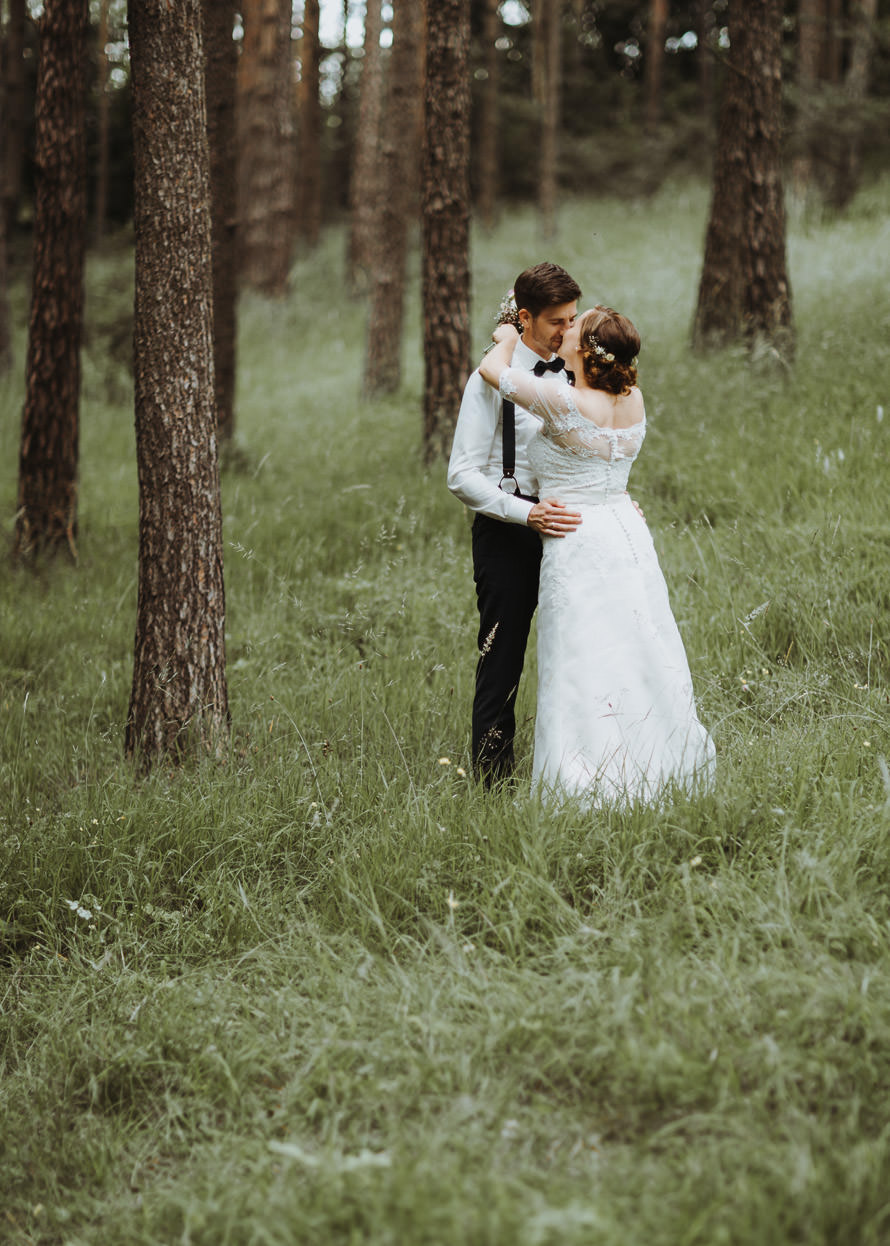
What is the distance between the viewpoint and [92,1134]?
2.87m

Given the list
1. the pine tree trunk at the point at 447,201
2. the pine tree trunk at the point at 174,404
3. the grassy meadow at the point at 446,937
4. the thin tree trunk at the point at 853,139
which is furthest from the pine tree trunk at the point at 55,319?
the thin tree trunk at the point at 853,139

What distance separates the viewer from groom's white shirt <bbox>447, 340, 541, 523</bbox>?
13.1 feet

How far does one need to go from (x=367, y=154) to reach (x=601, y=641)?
17.3m

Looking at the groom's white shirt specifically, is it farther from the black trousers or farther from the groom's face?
the black trousers

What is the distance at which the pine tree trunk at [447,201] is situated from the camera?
7910mm

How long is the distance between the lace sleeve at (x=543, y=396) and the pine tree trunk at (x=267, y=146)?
16736 millimetres

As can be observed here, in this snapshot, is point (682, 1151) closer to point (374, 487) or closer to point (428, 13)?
point (374, 487)

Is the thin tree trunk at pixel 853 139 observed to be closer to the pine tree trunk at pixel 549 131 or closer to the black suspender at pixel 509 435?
the pine tree trunk at pixel 549 131

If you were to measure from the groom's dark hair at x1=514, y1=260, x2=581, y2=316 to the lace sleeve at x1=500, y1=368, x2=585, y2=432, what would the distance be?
27 cm

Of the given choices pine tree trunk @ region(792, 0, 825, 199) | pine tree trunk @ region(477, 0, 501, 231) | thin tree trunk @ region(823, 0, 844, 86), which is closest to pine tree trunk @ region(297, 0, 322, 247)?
pine tree trunk @ region(477, 0, 501, 231)

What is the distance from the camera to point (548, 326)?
153 inches

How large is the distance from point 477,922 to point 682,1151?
3.63ft

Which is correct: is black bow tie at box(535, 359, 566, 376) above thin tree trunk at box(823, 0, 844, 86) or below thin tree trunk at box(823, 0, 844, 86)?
below

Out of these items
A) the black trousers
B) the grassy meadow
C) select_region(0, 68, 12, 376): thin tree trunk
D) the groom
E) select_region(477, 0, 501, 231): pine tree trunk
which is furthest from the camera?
select_region(477, 0, 501, 231): pine tree trunk
